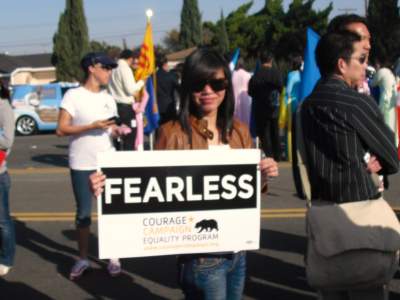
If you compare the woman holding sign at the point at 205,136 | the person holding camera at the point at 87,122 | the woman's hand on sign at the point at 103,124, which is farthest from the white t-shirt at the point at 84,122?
the woman holding sign at the point at 205,136

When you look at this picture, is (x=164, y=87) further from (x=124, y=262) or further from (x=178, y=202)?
(x=178, y=202)

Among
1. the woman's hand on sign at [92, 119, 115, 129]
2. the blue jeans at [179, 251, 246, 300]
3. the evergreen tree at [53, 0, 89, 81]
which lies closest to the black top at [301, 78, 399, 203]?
the blue jeans at [179, 251, 246, 300]

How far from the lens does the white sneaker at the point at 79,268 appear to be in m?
5.64

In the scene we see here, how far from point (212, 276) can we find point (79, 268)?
2.90 meters

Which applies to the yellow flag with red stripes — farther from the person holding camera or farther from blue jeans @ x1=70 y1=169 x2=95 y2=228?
blue jeans @ x1=70 y1=169 x2=95 y2=228

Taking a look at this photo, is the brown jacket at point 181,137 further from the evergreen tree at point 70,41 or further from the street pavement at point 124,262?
the evergreen tree at point 70,41

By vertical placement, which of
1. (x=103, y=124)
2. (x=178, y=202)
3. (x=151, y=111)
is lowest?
(x=178, y=202)

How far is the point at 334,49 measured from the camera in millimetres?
3172

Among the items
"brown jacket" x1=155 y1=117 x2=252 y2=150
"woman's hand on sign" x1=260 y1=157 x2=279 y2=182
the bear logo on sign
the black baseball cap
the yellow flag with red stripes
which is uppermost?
the yellow flag with red stripes

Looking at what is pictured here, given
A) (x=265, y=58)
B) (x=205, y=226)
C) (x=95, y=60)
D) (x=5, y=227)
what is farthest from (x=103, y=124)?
(x=265, y=58)

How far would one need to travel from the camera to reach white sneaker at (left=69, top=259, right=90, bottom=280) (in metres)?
5.64

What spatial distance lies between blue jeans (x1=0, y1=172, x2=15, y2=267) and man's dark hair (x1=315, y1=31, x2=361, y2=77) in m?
3.26

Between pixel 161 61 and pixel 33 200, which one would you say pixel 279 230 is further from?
pixel 161 61

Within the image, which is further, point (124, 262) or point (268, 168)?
point (124, 262)
